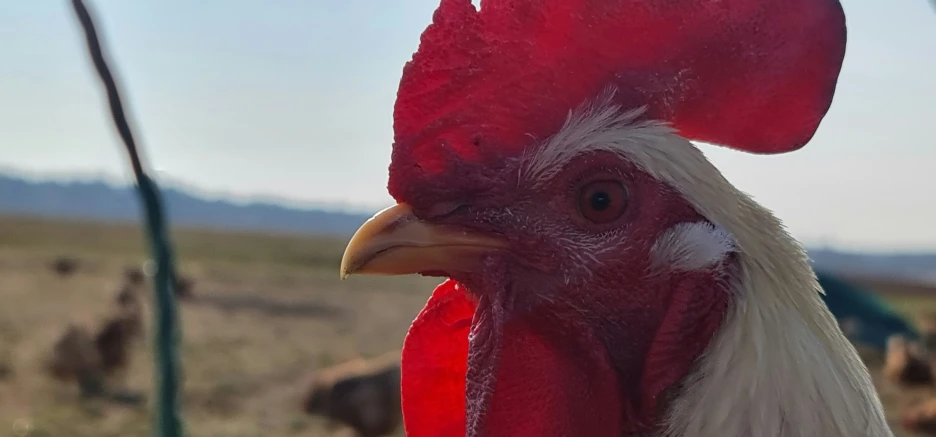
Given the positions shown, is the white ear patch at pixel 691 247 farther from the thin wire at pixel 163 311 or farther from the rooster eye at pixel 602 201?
the thin wire at pixel 163 311

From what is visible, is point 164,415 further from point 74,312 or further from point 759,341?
point 74,312

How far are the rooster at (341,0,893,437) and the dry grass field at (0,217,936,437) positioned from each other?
581cm

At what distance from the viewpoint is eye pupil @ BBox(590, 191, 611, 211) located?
1.40 meters

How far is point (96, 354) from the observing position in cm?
803

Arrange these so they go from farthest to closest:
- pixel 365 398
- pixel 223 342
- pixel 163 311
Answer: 1. pixel 223 342
2. pixel 365 398
3. pixel 163 311

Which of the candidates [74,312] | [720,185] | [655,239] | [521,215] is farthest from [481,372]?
[74,312]

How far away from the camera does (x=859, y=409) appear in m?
1.28

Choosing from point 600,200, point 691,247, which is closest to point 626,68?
point 600,200

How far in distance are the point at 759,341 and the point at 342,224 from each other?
16436 centimetres

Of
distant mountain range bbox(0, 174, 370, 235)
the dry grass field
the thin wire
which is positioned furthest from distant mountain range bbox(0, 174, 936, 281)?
the thin wire

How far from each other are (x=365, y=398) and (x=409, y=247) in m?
5.46

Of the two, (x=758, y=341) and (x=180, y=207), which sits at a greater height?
(x=180, y=207)

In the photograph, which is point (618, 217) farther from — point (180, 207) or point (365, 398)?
point (180, 207)

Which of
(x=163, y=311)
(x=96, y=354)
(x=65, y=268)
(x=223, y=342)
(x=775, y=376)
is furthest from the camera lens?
(x=65, y=268)
